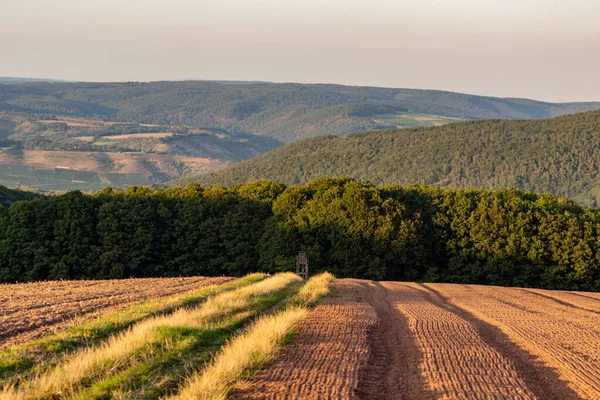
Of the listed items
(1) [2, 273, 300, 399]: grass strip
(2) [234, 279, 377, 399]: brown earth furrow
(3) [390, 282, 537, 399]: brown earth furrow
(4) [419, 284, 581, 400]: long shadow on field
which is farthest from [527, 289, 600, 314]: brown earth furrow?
(1) [2, 273, 300, 399]: grass strip

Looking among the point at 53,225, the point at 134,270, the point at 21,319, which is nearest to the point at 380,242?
the point at 134,270

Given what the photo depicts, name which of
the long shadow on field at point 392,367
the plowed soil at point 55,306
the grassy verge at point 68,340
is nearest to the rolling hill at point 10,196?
the plowed soil at point 55,306

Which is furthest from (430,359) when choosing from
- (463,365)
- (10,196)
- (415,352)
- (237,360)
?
(10,196)

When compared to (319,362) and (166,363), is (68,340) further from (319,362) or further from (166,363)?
(319,362)

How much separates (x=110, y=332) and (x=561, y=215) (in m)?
57.3

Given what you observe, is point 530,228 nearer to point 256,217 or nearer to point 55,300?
point 256,217

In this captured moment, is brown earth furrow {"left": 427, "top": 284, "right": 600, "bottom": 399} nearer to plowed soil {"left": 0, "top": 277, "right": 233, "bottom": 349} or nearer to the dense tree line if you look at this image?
plowed soil {"left": 0, "top": 277, "right": 233, "bottom": 349}

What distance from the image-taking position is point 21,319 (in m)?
23.0

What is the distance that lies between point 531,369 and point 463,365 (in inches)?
64.6

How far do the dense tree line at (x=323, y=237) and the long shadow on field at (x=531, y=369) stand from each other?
152 feet

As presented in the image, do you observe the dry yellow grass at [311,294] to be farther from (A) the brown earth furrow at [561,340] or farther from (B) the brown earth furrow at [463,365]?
(B) the brown earth furrow at [463,365]

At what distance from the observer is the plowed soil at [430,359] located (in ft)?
39.7

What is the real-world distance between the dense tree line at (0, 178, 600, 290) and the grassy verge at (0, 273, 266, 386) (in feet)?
133

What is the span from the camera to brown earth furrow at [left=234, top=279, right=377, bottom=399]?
11.5m
